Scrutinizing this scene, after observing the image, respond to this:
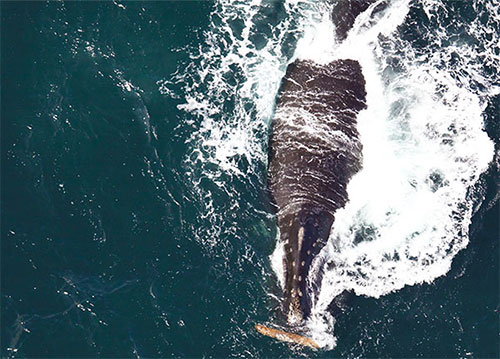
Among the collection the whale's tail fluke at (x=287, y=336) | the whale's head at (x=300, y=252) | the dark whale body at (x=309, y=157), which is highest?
the dark whale body at (x=309, y=157)

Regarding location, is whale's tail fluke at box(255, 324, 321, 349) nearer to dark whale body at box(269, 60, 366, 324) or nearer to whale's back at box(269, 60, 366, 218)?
dark whale body at box(269, 60, 366, 324)

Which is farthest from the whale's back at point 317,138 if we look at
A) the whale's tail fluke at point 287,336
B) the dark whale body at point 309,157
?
the whale's tail fluke at point 287,336

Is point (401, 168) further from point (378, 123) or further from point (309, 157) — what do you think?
point (309, 157)

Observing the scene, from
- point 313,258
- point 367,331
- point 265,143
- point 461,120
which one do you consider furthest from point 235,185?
point 461,120

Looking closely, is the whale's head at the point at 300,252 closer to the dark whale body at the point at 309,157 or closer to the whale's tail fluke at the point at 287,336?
the dark whale body at the point at 309,157

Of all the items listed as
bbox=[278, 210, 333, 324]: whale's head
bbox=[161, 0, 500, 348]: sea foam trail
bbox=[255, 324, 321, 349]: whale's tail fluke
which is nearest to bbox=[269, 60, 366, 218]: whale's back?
bbox=[278, 210, 333, 324]: whale's head

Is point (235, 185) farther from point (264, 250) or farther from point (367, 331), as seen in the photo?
point (367, 331)
